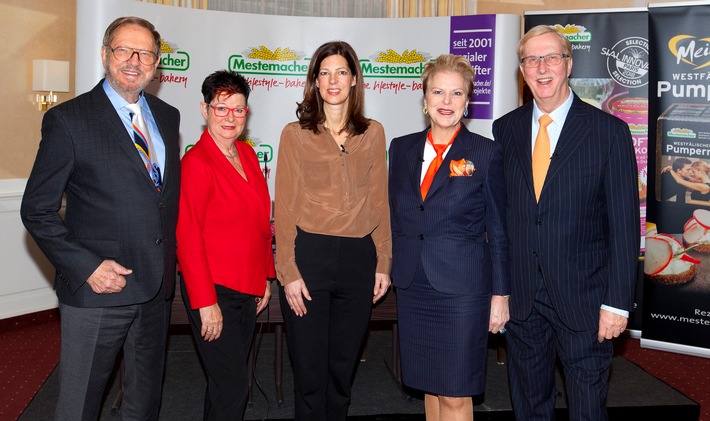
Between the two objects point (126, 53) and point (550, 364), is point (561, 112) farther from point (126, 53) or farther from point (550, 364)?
point (126, 53)

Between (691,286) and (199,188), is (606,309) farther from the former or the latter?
(691,286)

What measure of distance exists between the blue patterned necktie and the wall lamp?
3.52 metres

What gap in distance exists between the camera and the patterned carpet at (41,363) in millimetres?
4059

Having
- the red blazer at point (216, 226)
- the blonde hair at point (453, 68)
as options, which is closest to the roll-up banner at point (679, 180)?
the blonde hair at point (453, 68)

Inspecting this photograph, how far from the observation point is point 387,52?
573 cm

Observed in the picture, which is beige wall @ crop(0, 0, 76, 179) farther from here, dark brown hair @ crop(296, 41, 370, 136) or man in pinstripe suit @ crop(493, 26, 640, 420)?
man in pinstripe suit @ crop(493, 26, 640, 420)

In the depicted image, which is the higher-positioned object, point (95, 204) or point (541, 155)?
point (541, 155)

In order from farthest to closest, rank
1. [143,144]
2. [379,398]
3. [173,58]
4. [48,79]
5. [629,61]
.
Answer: [48,79]
[173,58]
[629,61]
[379,398]
[143,144]

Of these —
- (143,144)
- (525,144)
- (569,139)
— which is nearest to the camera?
(143,144)

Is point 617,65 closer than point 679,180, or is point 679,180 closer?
point 679,180

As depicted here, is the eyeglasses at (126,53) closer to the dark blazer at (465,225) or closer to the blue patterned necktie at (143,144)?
the blue patterned necktie at (143,144)

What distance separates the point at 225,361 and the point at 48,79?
12.6 ft

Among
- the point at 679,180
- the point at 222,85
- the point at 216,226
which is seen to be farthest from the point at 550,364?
the point at 679,180

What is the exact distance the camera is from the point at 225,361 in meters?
2.60
